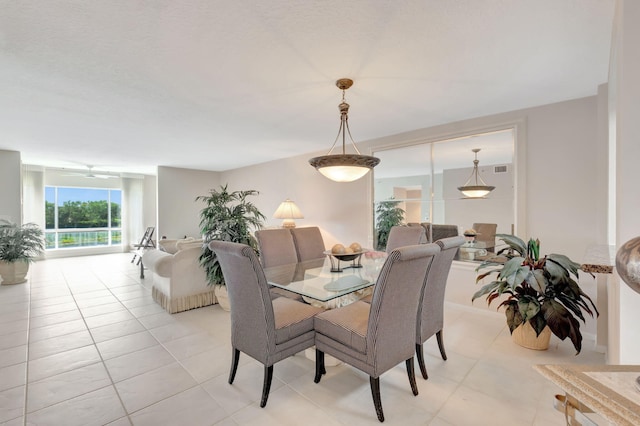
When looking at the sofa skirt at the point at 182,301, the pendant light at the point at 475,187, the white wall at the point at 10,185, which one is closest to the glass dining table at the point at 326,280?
the sofa skirt at the point at 182,301

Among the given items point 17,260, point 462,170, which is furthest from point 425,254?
point 17,260

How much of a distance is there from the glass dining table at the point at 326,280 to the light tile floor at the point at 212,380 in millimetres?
615

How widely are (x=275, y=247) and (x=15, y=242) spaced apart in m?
4.98

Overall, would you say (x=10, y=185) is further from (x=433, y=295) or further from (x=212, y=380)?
(x=433, y=295)

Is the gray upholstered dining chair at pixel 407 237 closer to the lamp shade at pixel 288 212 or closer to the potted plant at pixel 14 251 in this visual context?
the lamp shade at pixel 288 212

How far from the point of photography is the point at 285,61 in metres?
2.06

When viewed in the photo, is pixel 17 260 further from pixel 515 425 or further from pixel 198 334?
pixel 515 425

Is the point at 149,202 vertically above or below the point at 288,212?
above

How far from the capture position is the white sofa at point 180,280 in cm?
335

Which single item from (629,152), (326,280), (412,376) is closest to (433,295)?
(412,376)

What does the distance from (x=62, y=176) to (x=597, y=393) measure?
1036 cm

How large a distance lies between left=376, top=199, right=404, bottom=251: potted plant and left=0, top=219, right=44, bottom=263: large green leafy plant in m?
6.05

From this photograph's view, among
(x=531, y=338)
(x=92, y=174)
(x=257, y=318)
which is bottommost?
(x=531, y=338)

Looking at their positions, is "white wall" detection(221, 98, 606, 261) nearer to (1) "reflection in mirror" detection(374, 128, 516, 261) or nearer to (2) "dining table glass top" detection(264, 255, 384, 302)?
(1) "reflection in mirror" detection(374, 128, 516, 261)
